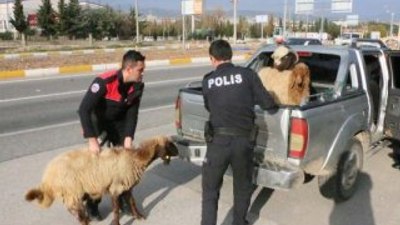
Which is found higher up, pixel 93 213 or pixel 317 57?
pixel 317 57

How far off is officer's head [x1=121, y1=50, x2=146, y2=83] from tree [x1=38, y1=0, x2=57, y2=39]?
201 ft

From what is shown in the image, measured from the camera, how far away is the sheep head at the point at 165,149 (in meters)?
4.63

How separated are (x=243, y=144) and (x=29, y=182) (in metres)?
3.20

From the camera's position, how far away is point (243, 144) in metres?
3.94

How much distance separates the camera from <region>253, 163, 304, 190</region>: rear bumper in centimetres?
446

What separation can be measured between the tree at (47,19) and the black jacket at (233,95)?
61880 mm

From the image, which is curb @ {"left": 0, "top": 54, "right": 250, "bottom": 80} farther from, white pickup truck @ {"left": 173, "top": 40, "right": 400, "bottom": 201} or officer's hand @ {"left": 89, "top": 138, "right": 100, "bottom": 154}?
A: officer's hand @ {"left": 89, "top": 138, "right": 100, "bottom": 154}

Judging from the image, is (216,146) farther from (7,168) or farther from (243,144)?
(7,168)

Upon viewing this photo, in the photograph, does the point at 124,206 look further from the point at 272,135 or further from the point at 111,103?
the point at 272,135

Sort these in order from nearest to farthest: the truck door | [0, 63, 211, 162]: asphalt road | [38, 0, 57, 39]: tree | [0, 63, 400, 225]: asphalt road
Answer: [0, 63, 400, 225]: asphalt road
the truck door
[0, 63, 211, 162]: asphalt road
[38, 0, 57, 39]: tree

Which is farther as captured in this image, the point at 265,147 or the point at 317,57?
the point at 317,57

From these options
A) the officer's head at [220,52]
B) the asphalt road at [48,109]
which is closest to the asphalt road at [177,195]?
the asphalt road at [48,109]

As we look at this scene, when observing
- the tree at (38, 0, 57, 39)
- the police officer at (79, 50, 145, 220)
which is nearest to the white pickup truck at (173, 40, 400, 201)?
the police officer at (79, 50, 145, 220)

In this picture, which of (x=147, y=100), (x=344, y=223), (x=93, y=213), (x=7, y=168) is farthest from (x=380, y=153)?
(x=147, y=100)
